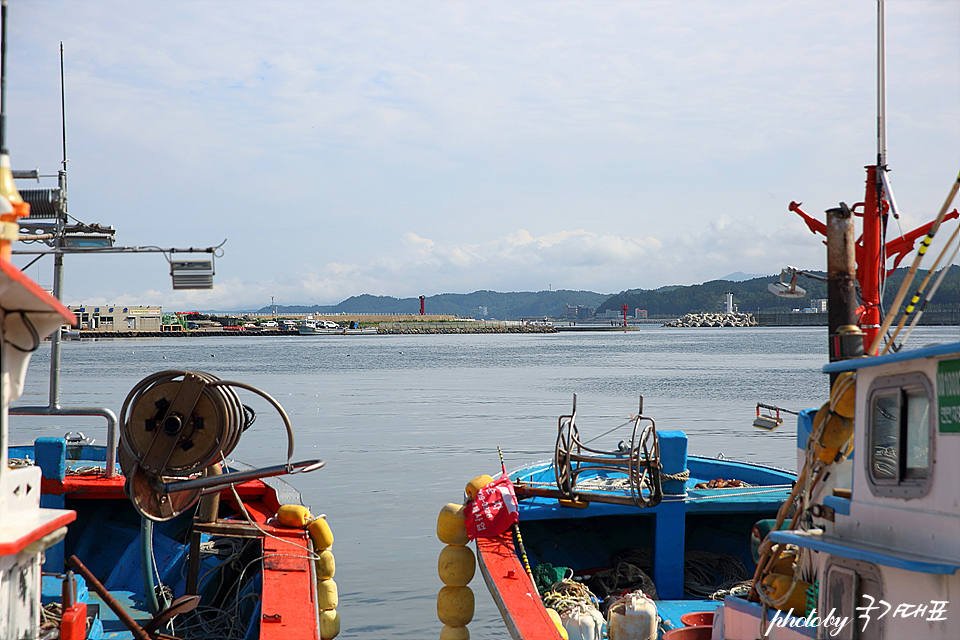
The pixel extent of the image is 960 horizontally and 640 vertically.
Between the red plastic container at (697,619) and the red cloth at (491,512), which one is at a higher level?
the red cloth at (491,512)

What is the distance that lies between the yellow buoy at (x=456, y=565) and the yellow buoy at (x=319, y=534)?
4.64 ft

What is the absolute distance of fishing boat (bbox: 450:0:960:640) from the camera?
5.16m

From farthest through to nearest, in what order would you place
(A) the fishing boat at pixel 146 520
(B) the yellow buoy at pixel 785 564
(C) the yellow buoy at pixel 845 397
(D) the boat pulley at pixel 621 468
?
(D) the boat pulley at pixel 621 468 < (B) the yellow buoy at pixel 785 564 < (C) the yellow buoy at pixel 845 397 < (A) the fishing boat at pixel 146 520

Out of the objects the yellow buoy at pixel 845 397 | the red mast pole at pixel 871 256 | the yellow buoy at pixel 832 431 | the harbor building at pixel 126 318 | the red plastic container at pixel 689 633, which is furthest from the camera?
the harbor building at pixel 126 318

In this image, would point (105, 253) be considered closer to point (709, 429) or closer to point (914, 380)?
point (914, 380)

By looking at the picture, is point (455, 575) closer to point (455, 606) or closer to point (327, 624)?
point (455, 606)

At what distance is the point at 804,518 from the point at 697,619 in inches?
130

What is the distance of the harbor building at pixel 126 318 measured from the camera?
161625 mm

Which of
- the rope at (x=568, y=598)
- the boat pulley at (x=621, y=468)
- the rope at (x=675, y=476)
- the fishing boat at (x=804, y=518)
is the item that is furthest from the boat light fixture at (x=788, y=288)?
the rope at (x=568, y=598)

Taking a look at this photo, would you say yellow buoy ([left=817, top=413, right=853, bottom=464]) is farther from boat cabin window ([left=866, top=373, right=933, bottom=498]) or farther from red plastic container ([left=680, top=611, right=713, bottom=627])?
red plastic container ([left=680, top=611, right=713, bottom=627])

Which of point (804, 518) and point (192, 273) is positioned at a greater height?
point (192, 273)

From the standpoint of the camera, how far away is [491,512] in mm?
10109

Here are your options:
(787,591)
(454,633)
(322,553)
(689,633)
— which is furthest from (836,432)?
(322,553)

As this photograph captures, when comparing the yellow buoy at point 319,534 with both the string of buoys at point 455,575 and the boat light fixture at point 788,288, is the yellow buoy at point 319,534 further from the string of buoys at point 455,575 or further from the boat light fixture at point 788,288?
the boat light fixture at point 788,288
